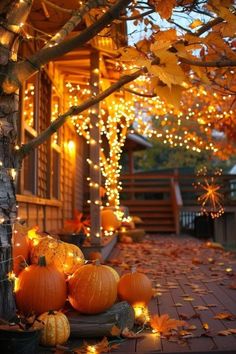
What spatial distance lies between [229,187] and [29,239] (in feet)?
38.0

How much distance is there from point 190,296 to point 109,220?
5289 mm

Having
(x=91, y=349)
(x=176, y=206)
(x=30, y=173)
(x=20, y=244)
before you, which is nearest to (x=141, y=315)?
(x=91, y=349)

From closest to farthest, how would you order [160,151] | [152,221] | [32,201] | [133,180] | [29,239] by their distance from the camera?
→ [29,239]
[32,201]
[152,221]
[133,180]
[160,151]

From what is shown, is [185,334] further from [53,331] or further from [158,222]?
[158,222]

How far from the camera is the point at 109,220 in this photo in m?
10.1

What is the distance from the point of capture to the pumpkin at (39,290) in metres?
3.56

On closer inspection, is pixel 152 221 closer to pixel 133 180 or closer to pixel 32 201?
pixel 133 180

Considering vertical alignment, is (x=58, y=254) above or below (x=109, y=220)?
below

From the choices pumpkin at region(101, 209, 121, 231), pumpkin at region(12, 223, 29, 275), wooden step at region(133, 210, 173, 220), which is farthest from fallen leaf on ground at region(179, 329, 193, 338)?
wooden step at region(133, 210, 173, 220)

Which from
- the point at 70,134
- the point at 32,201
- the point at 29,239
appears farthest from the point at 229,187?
the point at 29,239

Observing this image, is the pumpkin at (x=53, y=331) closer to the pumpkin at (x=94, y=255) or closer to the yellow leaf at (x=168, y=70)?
the yellow leaf at (x=168, y=70)

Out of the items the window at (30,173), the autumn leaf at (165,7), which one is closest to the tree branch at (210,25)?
the autumn leaf at (165,7)

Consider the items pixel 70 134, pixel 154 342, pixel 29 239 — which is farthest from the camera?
pixel 70 134

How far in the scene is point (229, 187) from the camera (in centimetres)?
1541
